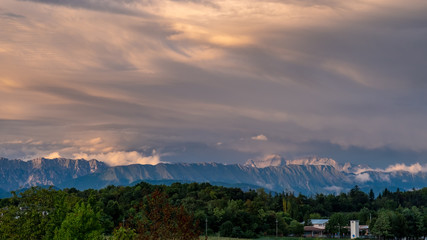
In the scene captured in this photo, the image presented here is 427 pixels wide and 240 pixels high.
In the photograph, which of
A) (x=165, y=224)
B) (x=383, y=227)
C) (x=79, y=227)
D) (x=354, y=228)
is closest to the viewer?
(x=165, y=224)

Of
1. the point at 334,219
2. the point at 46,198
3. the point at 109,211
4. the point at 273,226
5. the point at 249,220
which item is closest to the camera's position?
the point at 46,198

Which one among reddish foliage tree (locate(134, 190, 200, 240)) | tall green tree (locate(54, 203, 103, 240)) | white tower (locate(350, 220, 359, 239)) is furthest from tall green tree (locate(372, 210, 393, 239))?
reddish foliage tree (locate(134, 190, 200, 240))

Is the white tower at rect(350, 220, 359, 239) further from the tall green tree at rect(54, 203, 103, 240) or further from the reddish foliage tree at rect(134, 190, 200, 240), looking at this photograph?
the reddish foliage tree at rect(134, 190, 200, 240)

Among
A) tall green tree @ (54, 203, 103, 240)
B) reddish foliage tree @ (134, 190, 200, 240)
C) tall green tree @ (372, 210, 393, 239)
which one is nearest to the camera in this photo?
reddish foliage tree @ (134, 190, 200, 240)

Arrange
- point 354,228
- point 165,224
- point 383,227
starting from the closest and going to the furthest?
point 165,224, point 354,228, point 383,227

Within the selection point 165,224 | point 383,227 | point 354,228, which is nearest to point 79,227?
point 165,224

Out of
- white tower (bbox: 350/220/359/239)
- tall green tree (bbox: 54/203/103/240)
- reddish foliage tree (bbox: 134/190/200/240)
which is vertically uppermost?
reddish foliage tree (bbox: 134/190/200/240)

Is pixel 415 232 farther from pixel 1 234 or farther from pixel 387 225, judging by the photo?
pixel 1 234

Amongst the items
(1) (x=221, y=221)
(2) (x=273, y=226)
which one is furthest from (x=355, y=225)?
(1) (x=221, y=221)

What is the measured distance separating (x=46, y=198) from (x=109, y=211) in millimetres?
95372

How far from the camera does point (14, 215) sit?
2406 inches

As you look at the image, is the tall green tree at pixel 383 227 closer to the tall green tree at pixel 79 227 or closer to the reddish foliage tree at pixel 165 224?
the tall green tree at pixel 79 227

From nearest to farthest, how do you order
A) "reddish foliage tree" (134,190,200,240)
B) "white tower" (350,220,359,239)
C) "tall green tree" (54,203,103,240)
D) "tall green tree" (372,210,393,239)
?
1. "reddish foliage tree" (134,190,200,240)
2. "tall green tree" (54,203,103,240)
3. "white tower" (350,220,359,239)
4. "tall green tree" (372,210,393,239)

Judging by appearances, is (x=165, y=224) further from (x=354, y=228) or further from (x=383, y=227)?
(x=383, y=227)
